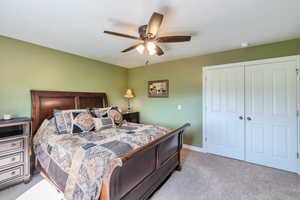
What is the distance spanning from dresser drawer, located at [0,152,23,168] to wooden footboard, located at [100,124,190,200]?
5.89 ft

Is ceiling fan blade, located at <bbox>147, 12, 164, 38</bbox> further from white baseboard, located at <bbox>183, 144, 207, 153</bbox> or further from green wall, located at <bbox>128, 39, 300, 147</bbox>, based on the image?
white baseboard, located at <bbox>183, 144, 207, 153</bbox>

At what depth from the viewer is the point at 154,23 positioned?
5.55ft

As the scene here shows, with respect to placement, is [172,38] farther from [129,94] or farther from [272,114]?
[129,94]

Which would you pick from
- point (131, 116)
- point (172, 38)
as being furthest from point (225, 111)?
point (131, 116)

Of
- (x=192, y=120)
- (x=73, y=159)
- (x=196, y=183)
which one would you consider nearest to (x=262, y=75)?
(x=192, y=120)

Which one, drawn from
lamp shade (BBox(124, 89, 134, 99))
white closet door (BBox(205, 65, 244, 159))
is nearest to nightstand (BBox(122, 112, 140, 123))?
lamp shade (BBox(124, 89, 134, 99))

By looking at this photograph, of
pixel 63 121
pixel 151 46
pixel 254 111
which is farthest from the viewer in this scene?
pixel 254 111

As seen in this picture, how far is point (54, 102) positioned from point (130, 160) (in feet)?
7.72

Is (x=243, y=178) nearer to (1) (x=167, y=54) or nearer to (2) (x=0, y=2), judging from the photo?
(1) (x=167, y=54)

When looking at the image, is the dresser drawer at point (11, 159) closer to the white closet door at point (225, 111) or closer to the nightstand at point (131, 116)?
the nightstand at point (131, 116)

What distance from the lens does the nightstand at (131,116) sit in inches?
165

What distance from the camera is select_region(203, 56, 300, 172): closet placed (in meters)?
2.65

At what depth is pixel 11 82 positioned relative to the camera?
2.54 m

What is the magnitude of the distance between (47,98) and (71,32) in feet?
4.75
